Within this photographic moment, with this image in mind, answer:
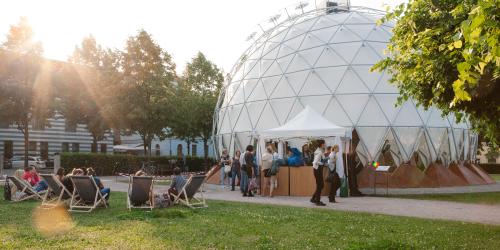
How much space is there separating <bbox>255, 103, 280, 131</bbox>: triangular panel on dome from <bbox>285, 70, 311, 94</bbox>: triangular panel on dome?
1.72 m

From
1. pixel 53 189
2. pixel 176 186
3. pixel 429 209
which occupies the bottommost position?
pixel 429 209

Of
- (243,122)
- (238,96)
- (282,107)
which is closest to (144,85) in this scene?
(238,96)

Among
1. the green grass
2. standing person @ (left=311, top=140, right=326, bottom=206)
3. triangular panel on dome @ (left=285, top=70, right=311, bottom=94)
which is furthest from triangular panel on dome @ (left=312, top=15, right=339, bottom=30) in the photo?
the green grass

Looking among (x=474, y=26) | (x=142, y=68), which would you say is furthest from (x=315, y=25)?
(x=474, y=26)

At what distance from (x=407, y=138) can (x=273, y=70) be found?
826 centimetres

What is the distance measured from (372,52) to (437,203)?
486 inches

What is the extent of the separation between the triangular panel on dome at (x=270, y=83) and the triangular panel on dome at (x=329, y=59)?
2403 mm

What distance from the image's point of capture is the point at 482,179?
81.7 ft

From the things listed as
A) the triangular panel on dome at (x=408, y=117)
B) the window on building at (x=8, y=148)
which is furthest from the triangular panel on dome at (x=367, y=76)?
the window on building at (x=8, y=148)

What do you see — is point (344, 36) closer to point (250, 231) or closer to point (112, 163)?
point (112, 163)

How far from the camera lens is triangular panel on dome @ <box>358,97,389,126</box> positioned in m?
23.2

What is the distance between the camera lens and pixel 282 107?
25.1 metres

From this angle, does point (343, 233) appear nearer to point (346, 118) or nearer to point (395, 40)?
point (395, 40)

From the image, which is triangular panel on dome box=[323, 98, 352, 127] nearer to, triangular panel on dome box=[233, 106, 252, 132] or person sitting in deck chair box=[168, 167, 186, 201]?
triangular panel on dome box=[233, 106, 252, 132]
